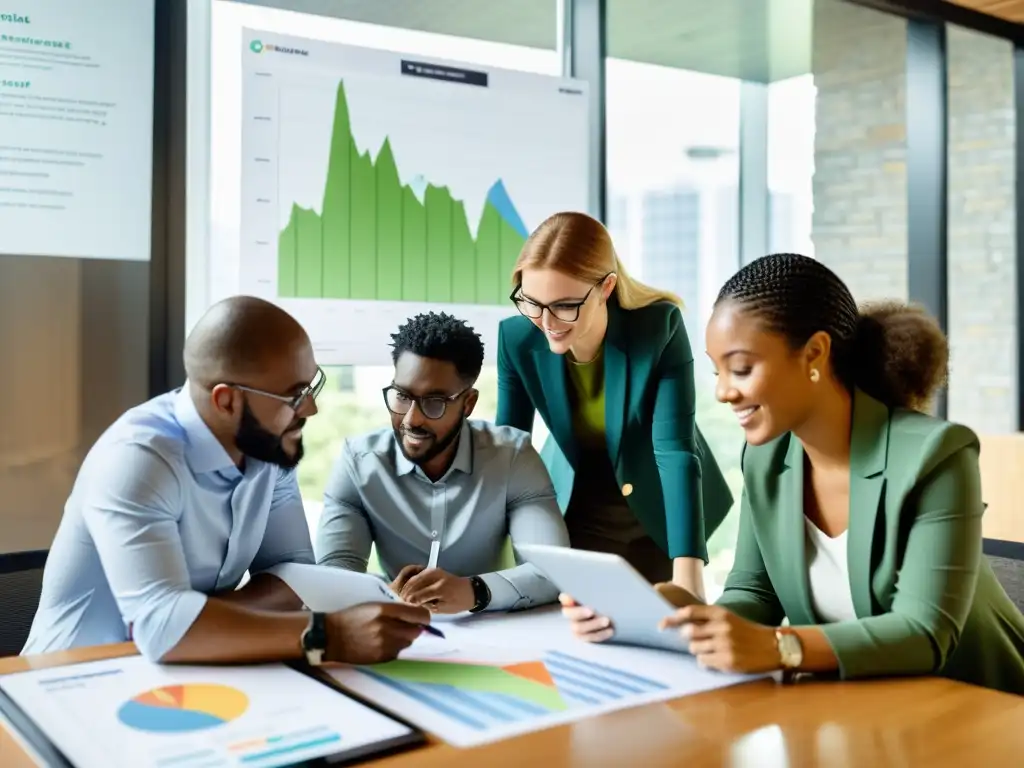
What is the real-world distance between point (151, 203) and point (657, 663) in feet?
5.90

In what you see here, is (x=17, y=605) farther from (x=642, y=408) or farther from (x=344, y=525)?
(x=642, y=408)

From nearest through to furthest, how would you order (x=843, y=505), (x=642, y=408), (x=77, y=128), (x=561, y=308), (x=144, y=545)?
(x=144, y=545)
(x=843, y=505)
(x=561, y=308)
(x=642, y=408)
(x=77, y=128)

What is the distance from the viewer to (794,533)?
1.65m

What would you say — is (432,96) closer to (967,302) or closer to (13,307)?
(13,307)

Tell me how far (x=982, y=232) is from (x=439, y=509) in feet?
13.0

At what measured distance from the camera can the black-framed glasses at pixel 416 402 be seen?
2080mm

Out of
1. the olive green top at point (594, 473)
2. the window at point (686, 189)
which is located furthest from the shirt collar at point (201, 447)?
the window at point (686, 189)

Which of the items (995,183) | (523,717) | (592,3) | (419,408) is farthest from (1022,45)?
(523,717)

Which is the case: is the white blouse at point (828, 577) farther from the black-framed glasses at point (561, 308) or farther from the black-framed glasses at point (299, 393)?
the black-framed glasses at point (299, 393)

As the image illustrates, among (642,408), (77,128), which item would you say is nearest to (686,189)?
(642,408)

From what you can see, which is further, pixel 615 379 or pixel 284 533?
pixel 615 379

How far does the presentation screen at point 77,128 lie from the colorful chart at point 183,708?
1541mm

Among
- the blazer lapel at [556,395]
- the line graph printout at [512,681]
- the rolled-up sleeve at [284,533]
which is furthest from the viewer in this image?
the blazer lapel at [556,395]

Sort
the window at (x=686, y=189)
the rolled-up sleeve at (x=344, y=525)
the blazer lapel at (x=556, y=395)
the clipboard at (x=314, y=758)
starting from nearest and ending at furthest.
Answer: the clipboard at (x=314, y=758), the rolled-up sleeve at (x=344, y=525), the blazer lapel at (x=556, y=395), the window at (x=686, y=189)
